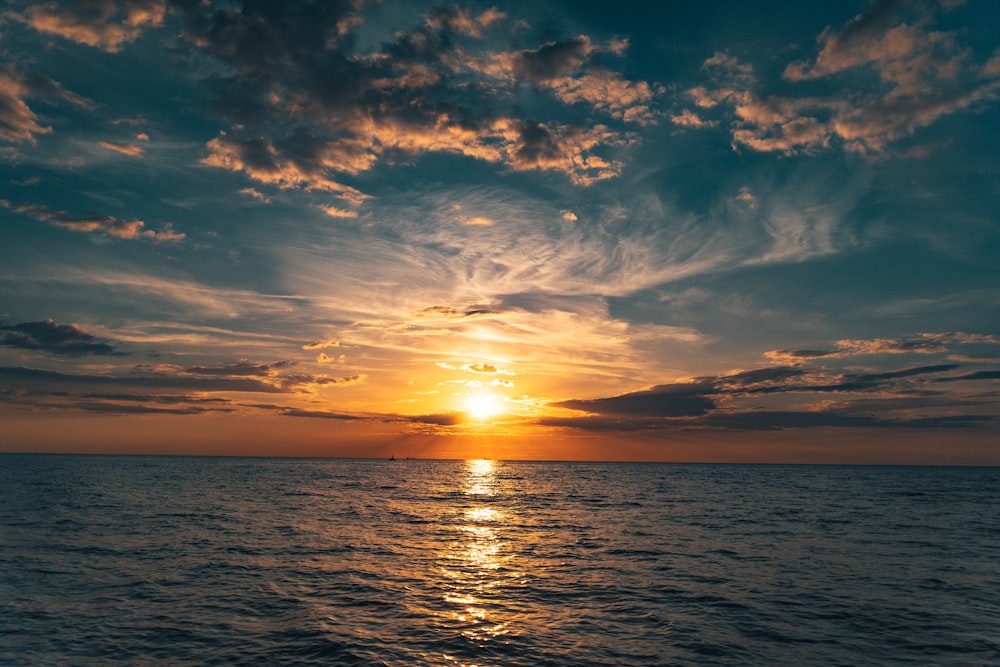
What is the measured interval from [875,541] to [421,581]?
36256mm

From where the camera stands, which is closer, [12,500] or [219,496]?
[12,500]

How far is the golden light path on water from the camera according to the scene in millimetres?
21094

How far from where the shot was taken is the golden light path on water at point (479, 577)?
21094 millimetres

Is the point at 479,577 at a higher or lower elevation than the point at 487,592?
lower

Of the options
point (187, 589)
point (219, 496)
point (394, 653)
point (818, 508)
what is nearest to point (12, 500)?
point (219, 496)

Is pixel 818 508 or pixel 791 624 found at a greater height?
pixel 791 624

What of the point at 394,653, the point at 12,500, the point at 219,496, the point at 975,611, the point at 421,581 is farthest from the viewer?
the point at 219,496

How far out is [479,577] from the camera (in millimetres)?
29000

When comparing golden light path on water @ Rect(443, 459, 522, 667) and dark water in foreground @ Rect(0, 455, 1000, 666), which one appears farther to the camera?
golden light path on water @ Rect(443, 459, 522, 667)

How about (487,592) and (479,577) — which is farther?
(479,577)

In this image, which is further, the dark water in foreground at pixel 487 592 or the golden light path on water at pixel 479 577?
the golden light path on water at pixel 479 577

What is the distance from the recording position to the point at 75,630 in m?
19.7

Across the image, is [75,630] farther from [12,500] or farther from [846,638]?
[12,500]

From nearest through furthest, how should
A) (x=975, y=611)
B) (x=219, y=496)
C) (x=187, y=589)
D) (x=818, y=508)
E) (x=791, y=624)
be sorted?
(x=791, y=624)
(x=975, y=611)
(x=187, y=589)
(x=818, y=508)
(x=219, y=496)
